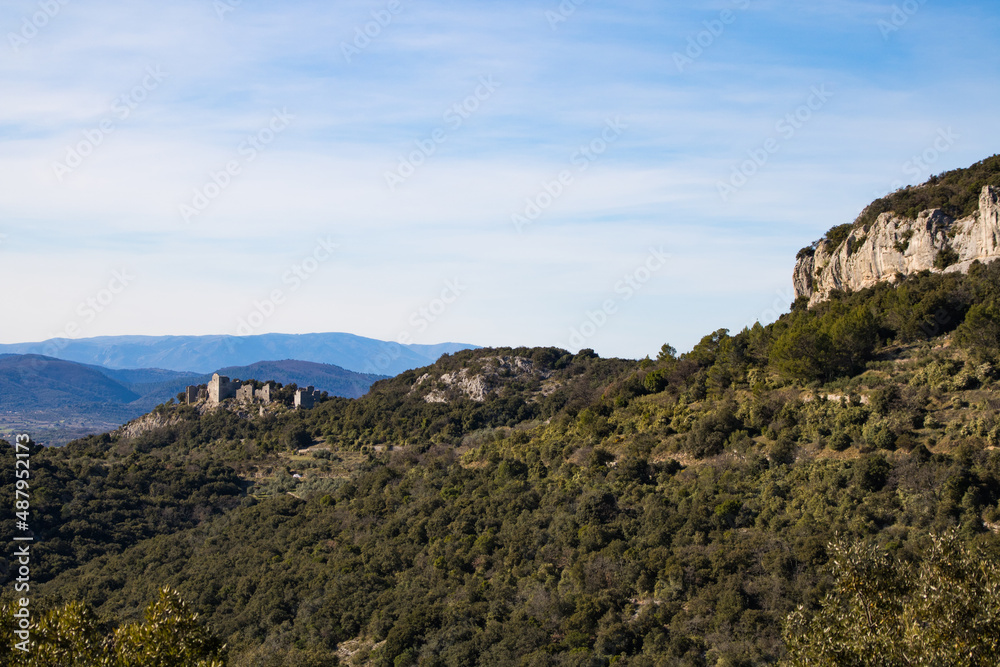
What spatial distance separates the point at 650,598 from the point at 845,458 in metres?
7.93

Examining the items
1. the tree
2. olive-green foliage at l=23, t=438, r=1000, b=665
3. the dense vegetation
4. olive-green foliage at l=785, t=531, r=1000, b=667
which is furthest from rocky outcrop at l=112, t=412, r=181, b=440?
Result: olive-green foliage at l=785, t=531, r=1000, b=667

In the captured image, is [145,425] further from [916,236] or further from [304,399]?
[916,236]

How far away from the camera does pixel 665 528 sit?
2355cm

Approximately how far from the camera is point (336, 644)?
77.9 feet

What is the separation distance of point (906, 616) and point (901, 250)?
27899 millimetres

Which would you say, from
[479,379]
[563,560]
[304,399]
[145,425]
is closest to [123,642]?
[563,560]

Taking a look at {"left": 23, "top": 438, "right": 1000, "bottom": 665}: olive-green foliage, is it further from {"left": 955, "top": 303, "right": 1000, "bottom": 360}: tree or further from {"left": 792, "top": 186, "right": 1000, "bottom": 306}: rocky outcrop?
{"left": 792, "top": 186, "right": 1000, "bottom": 306}: rocky outcrop

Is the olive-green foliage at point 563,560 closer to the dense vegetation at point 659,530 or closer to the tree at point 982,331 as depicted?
the dense vegetation at point 659,530

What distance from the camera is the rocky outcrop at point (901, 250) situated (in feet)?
101

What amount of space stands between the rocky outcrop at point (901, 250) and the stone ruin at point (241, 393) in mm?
44784

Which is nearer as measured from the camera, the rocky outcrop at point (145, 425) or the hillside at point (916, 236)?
the hillside at point (916, 236)

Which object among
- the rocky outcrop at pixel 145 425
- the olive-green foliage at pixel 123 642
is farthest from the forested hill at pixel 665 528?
the rocky outcrop at pixel 145 425

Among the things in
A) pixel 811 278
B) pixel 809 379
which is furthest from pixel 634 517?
pixel 811 278

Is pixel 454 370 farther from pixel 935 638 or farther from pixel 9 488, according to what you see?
pixel 935 638
